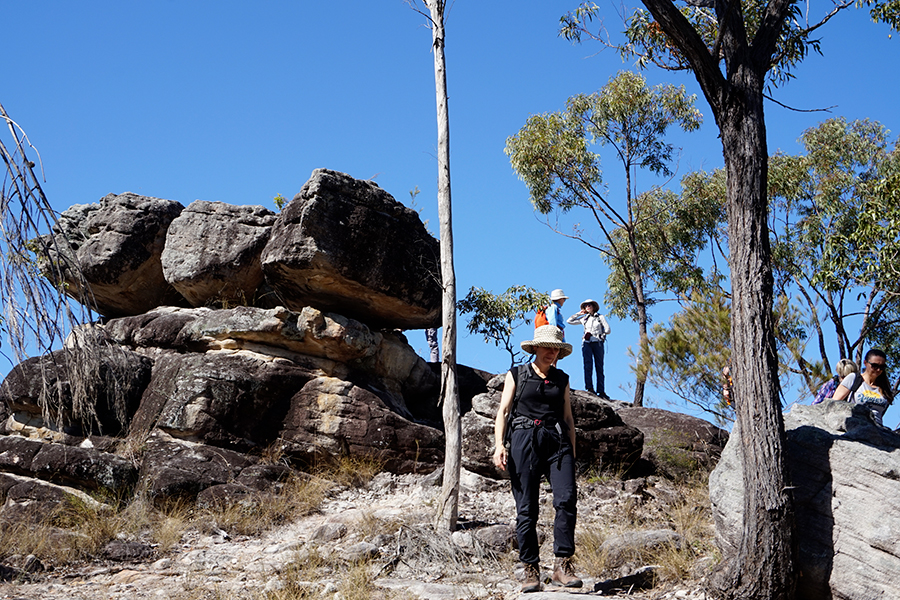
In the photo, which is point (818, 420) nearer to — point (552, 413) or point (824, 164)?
point (552, 413)

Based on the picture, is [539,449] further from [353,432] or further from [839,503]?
[353,432]

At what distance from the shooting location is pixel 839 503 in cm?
614

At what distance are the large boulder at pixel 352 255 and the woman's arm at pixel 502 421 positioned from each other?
6028 millimetres

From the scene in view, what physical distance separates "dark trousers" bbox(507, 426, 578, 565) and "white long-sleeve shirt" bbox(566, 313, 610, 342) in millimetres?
8119

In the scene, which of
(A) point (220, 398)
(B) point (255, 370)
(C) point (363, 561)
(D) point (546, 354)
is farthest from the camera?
(B) point (255, 370)

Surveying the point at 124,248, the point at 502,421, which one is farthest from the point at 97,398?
the point at 502,421

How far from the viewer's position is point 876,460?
20.1ft

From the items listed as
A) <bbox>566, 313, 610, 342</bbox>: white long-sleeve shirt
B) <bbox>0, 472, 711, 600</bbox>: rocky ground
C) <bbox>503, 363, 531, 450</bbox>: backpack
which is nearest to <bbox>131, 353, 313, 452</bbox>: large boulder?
<bbox>0, 472, 711, 600</bbox>: rocky ground

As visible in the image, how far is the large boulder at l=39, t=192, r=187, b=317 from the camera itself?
14.5 meters

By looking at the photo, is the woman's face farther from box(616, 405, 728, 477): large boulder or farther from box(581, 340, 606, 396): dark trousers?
box(581, 340, 606, 396): dark trousers

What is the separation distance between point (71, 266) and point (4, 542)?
5655 millimetres

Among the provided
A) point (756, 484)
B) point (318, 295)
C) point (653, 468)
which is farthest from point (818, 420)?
point (318, 295)

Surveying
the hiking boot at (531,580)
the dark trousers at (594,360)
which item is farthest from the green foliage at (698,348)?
the hiking boot at (531,580)

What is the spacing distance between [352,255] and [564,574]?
7.54 meters
